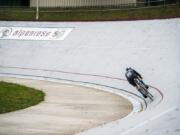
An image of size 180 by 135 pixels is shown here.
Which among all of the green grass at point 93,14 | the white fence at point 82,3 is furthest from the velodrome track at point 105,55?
the white fence at point 82,3

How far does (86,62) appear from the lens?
24.2 meters

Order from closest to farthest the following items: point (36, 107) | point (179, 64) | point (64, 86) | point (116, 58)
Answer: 1. point (36, 107)
2. point (179, 64)
3. point (64, 86)
4. point (116, 58)

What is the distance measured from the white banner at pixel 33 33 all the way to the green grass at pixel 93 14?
1.73 m

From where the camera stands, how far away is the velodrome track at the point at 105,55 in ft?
65.8

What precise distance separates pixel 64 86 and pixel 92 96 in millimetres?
Result: 3177

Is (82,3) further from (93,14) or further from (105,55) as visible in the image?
(105,55)

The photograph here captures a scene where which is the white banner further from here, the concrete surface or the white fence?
the concrete surface

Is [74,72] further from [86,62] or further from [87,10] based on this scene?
[87,10]

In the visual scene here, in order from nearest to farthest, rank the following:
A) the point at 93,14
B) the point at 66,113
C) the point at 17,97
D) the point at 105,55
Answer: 1. the point at 66,113
2. the point at 17,97
3. the point at 105,55
4. the point at 93,14

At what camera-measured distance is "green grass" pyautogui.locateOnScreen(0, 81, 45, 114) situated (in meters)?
15.8

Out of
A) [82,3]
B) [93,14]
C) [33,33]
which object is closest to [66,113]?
[33,33]

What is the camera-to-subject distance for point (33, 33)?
95.4 feet

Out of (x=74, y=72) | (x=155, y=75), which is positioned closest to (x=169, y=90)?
(x=155, y=75)

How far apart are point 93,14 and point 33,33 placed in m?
4.08
